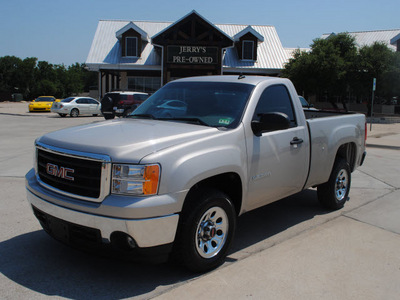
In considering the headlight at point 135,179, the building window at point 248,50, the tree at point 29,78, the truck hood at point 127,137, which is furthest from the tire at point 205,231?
the tree at point 29,78

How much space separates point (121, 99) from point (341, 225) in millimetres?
18579

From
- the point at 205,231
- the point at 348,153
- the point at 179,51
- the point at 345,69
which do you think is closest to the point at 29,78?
the point at 179,51

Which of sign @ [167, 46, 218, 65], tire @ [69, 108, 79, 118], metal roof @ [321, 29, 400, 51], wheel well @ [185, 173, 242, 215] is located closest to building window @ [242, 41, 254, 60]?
sign @ [167, 46, 218, 65]

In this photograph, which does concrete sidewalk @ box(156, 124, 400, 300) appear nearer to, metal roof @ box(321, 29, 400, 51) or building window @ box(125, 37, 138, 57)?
building window @ box(125, 37, 138, 57)

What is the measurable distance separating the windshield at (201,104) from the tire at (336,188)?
6.90 ft

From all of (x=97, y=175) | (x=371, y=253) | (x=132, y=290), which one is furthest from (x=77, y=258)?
(x=371, y=253)

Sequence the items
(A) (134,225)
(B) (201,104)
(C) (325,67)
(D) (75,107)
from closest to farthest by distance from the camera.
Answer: (A) (134,225), (B) (201,104), (C) (325,67), (D) (75,107)

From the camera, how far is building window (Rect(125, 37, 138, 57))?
3188 cm

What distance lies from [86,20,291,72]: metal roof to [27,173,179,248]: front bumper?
28.1 meters

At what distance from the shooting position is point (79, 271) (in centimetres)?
378

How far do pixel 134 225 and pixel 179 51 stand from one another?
26820 mm

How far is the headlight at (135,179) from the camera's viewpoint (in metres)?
3.23

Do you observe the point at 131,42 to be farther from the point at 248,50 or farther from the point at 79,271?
the point at 79,271

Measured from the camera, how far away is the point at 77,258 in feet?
13.3
